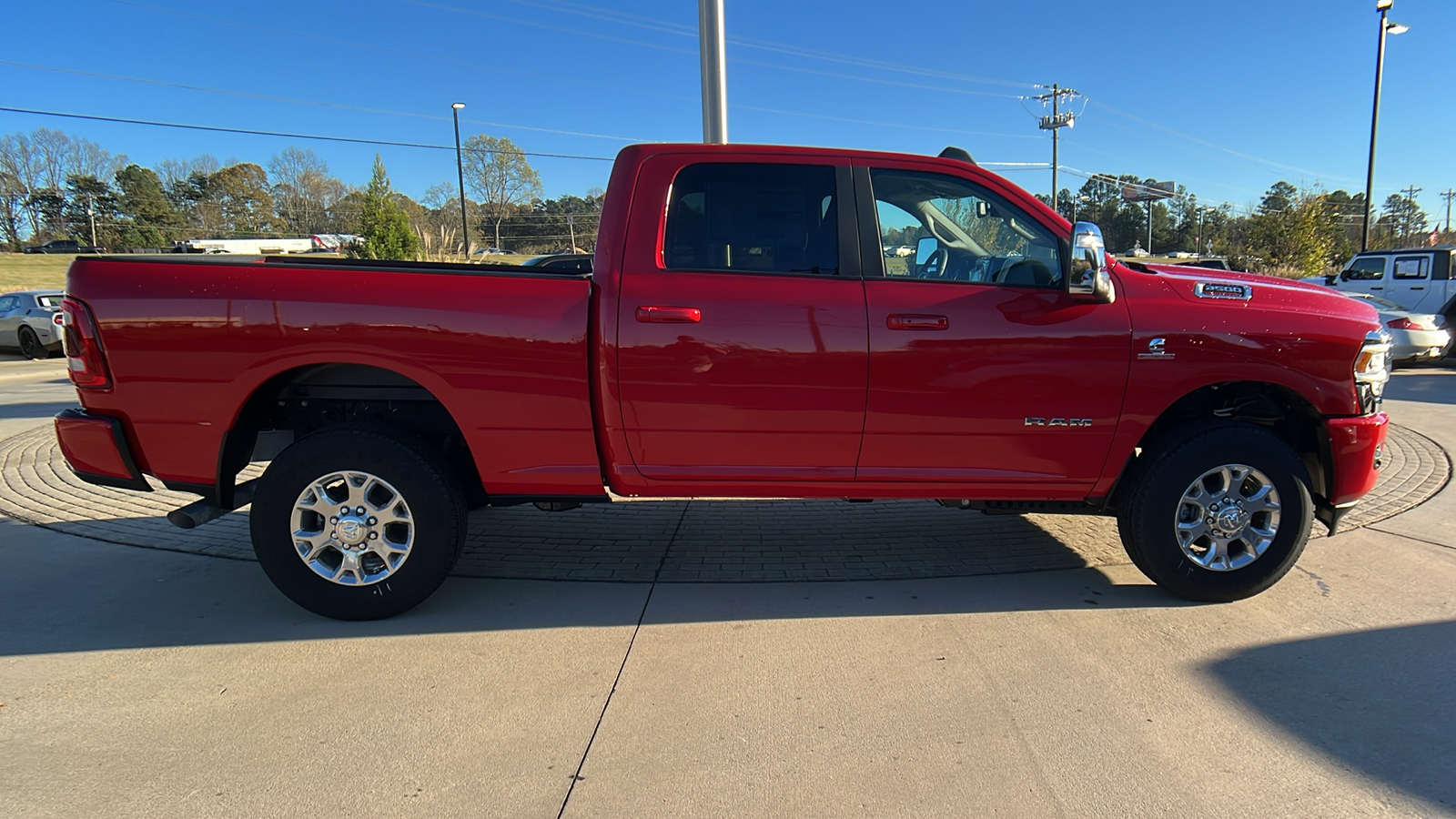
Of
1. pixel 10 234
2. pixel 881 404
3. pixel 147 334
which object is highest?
pixel 10 234

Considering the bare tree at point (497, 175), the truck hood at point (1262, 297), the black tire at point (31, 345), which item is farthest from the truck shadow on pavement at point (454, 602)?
the bare tree at point (497, 175)

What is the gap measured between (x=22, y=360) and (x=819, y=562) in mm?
20632

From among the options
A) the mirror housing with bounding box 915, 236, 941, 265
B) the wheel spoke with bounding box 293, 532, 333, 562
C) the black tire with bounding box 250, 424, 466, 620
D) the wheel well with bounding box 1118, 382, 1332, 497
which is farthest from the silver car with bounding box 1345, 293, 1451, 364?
the wheel spoke with bounding box 293, 532, 333, 562

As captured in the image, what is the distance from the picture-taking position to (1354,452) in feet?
12.2

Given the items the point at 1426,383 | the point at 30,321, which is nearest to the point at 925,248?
the point at 1426,383

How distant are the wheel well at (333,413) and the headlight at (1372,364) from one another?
4156 mm

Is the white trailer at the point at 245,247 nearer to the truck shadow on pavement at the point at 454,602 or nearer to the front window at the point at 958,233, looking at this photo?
the truck shadow on pavement at the point at 454,602

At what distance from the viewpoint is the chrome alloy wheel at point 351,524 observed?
359cm

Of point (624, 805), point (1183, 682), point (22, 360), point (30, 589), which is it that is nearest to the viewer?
point (624, 805)

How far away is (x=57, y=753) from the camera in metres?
2.70

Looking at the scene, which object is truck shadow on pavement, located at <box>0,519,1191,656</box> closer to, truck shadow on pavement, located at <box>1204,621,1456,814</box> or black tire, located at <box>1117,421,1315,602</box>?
black tire, located at <box>1117,421,1315,602</box>

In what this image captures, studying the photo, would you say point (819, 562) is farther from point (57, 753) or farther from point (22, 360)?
point (22, 360)

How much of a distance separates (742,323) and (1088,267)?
1.52m

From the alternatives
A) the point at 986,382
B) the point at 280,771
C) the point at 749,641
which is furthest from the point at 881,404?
the point at 280,771
